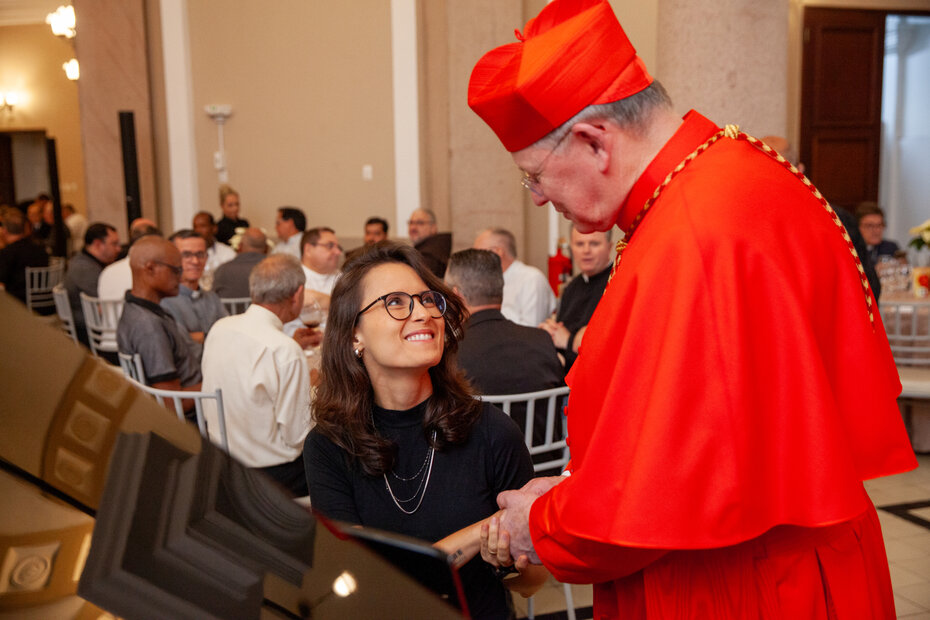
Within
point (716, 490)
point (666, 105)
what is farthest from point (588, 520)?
point (666, 105)

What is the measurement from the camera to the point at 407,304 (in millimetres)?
1956

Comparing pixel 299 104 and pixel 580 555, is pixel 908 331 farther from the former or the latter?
pixel 299 104

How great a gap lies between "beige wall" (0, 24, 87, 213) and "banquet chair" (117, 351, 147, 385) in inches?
539

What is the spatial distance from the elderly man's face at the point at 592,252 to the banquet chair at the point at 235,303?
93.7 inches

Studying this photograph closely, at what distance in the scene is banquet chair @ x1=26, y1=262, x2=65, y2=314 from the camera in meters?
9.28

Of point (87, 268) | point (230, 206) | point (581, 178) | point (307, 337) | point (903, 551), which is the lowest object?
point (903, 551)

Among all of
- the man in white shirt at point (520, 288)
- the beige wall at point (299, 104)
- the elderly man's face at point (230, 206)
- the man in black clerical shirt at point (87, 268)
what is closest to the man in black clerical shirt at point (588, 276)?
the man in white shirt at point (520, 288)

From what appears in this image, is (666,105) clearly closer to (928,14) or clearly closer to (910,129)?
(928,14)

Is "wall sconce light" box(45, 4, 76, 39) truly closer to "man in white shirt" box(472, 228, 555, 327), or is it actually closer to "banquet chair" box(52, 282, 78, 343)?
"banquet chair" box(52, 282, 78, 343)

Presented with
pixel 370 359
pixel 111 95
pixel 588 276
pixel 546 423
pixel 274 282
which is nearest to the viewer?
pixel 370 359

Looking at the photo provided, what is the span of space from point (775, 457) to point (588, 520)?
0.27m

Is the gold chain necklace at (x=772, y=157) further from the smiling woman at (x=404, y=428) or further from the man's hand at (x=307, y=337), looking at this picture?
the man's hand at (x=307, y=337)

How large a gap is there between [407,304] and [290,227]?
648 centimetres

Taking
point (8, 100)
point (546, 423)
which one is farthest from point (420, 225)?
point (8, 100)
